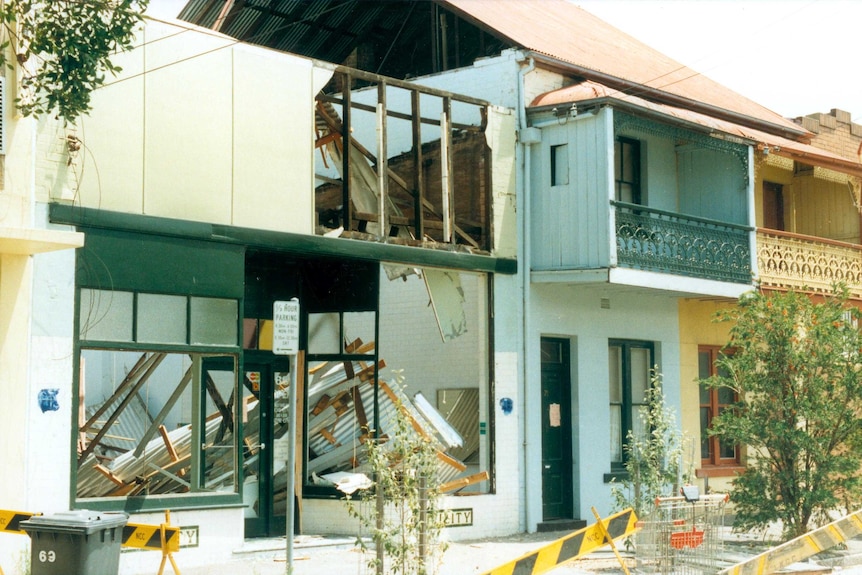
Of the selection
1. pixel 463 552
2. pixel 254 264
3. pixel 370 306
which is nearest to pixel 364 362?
pixel 370 306

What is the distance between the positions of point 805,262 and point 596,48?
545 cm

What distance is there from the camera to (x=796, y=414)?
14422 mm

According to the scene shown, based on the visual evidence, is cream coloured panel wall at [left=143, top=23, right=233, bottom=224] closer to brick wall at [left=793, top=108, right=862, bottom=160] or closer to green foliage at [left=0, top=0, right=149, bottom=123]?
green foliage at [left=0, top=0, right=149, bottom=123]

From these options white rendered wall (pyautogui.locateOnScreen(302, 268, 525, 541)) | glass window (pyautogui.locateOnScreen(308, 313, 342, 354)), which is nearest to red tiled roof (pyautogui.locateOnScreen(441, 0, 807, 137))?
white rendered wall (pyautogui.locateOnScreen(302, 268, 525, 541))

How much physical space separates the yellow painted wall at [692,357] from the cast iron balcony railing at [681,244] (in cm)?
148

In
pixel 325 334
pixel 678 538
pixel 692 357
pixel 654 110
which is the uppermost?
pixel 654 110

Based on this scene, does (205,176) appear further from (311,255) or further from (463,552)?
(463,552)

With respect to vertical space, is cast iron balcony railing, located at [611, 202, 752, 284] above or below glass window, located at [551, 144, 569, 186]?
below

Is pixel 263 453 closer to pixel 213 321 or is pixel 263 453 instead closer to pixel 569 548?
pixel 213 321

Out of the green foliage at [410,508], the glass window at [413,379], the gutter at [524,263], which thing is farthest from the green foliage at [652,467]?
the green foliage at [410,508]

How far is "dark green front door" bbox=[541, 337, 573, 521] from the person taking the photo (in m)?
17.2

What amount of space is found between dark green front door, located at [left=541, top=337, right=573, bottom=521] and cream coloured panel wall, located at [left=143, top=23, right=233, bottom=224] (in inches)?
248

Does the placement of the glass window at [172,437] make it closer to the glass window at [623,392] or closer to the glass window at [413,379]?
the glass window at [413,379]

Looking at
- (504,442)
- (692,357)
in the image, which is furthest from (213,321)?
(692,357)
